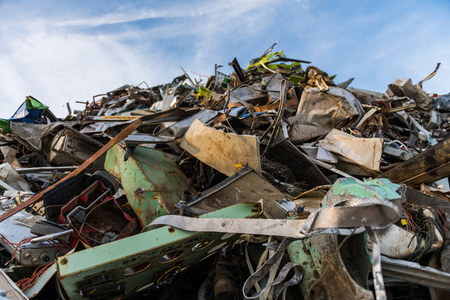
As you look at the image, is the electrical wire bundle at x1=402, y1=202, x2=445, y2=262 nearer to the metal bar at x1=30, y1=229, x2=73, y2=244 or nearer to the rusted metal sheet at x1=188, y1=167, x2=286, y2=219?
the rusted metal sheet at x1=188, y1=167, x2=286, y2=219

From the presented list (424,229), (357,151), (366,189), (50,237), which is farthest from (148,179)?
(357,151)

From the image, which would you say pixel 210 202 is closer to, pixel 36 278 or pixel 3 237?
pixel 36 278

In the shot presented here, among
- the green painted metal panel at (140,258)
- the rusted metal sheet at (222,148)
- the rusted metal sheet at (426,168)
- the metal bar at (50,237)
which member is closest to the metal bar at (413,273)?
the green painted metal panel at (140,258)

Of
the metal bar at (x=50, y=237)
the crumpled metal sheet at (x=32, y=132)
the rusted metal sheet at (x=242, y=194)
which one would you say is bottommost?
the metal bar at (x=50, y=237)

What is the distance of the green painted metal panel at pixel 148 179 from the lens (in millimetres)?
2451

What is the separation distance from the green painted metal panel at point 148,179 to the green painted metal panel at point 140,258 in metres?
0.66

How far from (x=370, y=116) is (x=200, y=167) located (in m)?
3.01

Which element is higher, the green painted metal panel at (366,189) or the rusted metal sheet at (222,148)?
the rusted metal sheet at (222,148)

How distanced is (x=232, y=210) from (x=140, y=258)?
2.06 ft

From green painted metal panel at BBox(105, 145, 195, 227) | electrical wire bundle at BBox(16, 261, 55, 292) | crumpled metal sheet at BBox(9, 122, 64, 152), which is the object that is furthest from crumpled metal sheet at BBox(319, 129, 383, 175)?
crumpled metal sheet at BBox(9, 122, 64, 152)

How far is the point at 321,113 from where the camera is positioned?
4.07 metres

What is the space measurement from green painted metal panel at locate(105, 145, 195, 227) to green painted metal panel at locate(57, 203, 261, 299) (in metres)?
0.66

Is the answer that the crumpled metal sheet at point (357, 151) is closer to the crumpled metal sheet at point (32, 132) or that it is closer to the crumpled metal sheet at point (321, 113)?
the crumpled metal sheet at point (321, 113)

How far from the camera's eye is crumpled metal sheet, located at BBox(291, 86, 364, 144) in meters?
4.00
